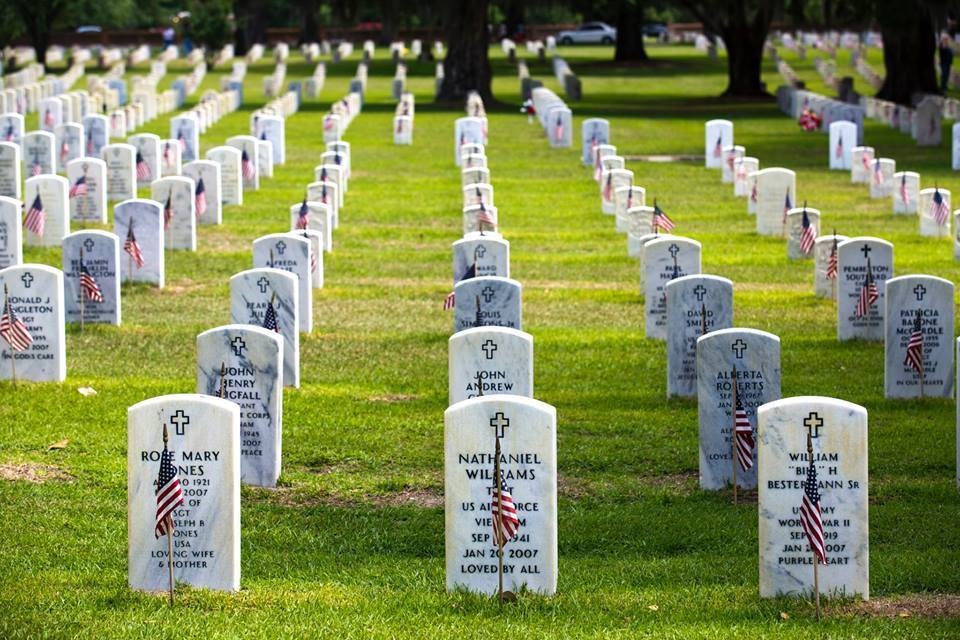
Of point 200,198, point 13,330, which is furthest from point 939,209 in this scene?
point 13,330

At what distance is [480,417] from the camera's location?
9594 millimetres

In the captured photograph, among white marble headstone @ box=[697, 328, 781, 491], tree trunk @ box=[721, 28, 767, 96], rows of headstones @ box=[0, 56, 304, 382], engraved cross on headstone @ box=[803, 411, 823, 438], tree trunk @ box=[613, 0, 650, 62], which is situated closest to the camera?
engraved cross on headstone @ box=[803, 411, 823, 438]

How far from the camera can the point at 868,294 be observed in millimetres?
18516

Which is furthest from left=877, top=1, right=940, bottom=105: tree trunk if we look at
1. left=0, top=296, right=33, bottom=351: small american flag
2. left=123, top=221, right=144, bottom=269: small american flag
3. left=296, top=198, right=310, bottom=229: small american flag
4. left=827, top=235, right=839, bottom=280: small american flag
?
left=0, top=296, right=33, bottom=351: small american flag

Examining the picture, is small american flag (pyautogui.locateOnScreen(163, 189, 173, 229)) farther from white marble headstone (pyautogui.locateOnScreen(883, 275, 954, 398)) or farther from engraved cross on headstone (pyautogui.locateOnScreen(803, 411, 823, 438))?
engraved cross on headstone (pyautogui.locateOnScreen(803, 411, 823, 438))

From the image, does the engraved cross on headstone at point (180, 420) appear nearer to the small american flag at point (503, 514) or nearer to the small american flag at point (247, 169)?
the small american flag at point (503, 514)

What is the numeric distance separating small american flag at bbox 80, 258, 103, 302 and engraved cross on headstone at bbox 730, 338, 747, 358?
8.65 metres

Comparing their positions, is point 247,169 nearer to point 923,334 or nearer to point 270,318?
point 270,318

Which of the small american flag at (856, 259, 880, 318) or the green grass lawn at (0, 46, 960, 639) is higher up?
the small american flag at (856, 259, 880, 318)

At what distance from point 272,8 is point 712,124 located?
6444 centimetres

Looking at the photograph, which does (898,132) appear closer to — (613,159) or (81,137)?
(613,159)

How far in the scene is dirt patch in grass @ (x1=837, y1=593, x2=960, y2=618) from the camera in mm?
9531

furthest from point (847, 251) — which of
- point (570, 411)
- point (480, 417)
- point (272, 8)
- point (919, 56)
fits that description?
point (272, 8)

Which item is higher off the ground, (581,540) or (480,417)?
(480,417)
